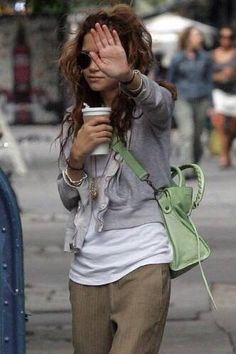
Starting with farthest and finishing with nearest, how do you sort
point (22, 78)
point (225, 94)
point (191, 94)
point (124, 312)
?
point (22, 78)
point (225, 94)
point (191, 94)
point (124, 312)

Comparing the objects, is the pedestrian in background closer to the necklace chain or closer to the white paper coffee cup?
the necklace chain

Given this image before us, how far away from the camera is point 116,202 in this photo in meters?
4.59

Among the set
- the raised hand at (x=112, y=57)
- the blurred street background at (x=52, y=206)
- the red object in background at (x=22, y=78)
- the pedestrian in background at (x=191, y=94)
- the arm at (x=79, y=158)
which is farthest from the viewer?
the red object in background at (x=22, y=78)

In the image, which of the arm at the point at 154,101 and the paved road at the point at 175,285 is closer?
the arm at the point at 154,101

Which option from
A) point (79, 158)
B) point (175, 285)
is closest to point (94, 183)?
point (79, 158)

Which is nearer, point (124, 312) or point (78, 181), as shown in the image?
point (124, 312)

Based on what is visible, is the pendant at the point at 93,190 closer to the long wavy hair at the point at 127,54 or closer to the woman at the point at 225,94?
the long wavy hair at the point at 127,54

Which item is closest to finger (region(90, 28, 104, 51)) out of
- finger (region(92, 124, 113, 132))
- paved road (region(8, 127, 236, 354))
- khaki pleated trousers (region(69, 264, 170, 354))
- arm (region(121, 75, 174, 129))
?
arm (region(121, 75, 174, 129))

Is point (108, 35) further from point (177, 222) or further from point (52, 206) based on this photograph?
point (52, 206)

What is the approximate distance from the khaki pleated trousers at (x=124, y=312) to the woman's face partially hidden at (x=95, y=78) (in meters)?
0.65

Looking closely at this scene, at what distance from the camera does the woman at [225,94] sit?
17797mm

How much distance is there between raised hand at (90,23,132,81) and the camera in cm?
436

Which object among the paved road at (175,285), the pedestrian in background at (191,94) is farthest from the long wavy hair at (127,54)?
the pedestrian in background at (191,94)

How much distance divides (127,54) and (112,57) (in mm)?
216
